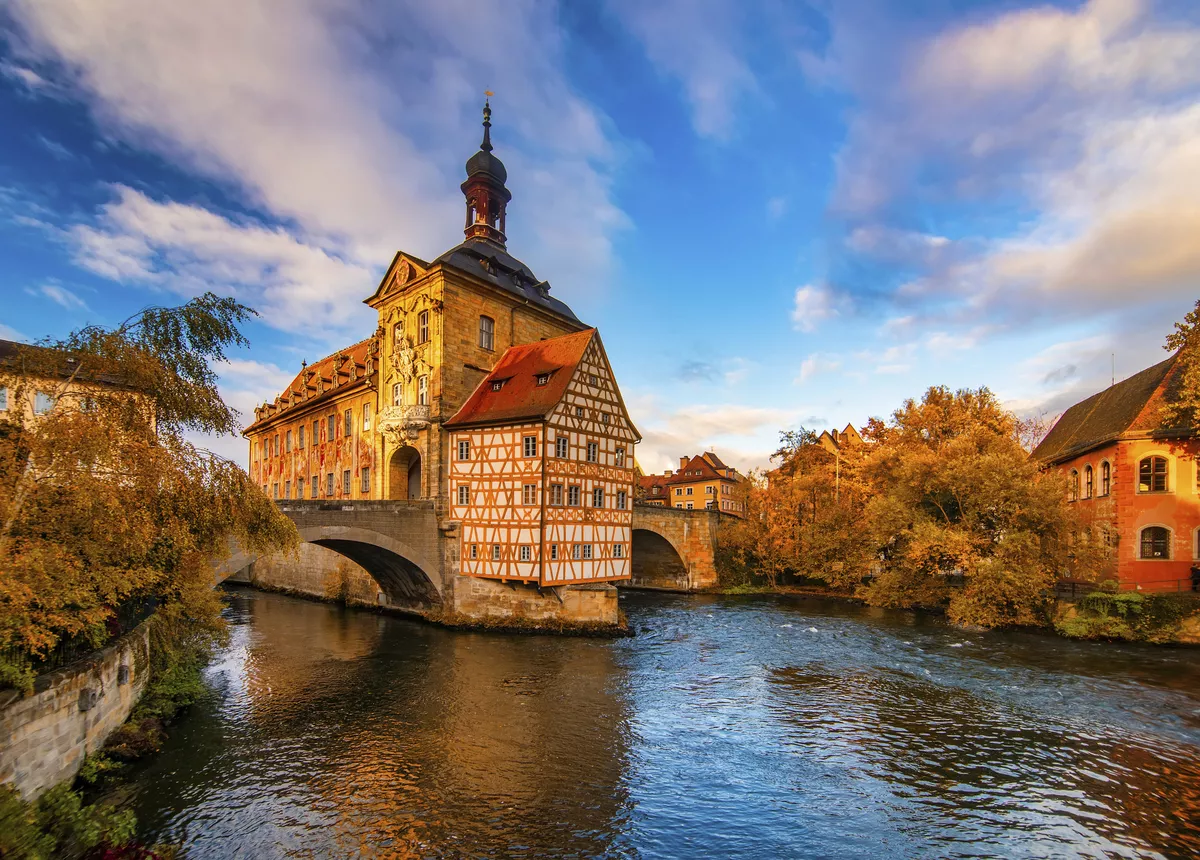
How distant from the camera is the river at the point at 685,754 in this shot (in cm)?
930

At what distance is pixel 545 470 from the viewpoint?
23.3 meters

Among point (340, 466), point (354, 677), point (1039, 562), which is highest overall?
point (340, 466)

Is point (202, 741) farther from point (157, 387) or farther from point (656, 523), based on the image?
point (656, 523)

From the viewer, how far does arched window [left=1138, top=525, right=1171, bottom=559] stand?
2453 centimetres

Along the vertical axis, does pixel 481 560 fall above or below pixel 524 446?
below

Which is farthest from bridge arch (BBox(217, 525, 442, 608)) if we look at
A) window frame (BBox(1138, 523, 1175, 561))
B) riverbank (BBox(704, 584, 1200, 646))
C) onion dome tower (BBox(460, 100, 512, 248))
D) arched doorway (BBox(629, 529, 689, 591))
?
window frame (BBox(1138, 523, 1175, 561))

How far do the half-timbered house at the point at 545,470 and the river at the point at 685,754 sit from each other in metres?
3.98

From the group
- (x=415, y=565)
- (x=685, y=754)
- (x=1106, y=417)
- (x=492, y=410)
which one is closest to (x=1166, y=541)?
(x=1106, y=417)

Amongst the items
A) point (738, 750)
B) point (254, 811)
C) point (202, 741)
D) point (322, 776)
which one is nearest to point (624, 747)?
point (738, 750)

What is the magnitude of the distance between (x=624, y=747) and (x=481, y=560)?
42.0 feet

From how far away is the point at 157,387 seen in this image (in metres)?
10.5

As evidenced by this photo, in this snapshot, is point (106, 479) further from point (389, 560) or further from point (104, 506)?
point (389, 560)

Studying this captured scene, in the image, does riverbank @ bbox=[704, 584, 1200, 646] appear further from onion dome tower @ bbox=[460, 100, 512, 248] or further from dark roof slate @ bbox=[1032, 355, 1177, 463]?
onion dome tower @ bbox=[460, 100, 512, 248]

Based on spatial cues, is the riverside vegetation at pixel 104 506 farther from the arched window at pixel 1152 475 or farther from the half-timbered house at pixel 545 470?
the arched window at pixel 1152 475
